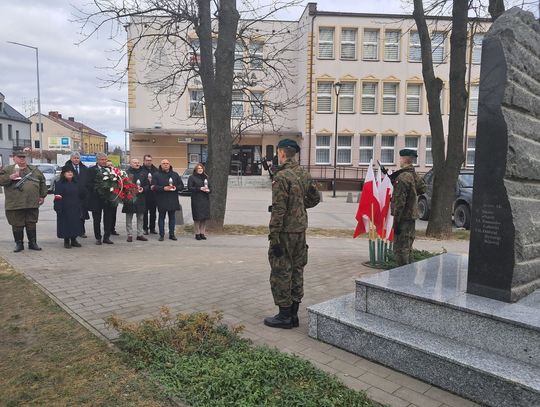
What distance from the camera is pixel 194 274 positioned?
7.22m

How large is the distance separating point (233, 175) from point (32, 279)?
101ft

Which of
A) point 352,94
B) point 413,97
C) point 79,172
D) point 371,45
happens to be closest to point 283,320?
point 79,172

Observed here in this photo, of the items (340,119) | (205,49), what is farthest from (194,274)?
(340,119)

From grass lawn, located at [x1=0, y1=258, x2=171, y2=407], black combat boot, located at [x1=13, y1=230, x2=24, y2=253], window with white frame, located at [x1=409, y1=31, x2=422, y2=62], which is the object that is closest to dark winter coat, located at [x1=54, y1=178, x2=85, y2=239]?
black combat boot, located at [x1=13, y1=230, x2=24, y2=253]

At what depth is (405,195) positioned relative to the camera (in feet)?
21.4

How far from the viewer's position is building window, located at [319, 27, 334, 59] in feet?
110

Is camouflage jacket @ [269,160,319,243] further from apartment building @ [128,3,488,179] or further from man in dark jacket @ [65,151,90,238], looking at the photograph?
apartment building @ [128,3,488,179]

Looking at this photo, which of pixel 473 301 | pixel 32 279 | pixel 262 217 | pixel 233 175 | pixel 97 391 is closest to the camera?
pixel 97 391

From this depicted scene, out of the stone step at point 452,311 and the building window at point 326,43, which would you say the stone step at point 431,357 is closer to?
the stone step at point 452,311

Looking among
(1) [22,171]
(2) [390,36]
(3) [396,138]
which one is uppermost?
(2) [390,36]

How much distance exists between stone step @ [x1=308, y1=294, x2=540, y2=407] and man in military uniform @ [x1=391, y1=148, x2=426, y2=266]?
2408 millimetres

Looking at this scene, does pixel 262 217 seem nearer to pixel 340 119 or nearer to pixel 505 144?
pixel 505 144

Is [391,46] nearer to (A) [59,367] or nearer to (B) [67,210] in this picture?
(B) [67,210]

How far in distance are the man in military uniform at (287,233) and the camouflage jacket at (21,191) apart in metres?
6.14
